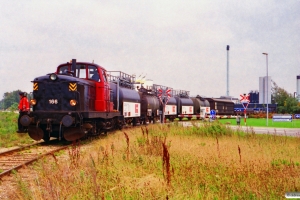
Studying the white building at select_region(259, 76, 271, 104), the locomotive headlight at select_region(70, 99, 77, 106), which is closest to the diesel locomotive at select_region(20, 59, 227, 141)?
the locomotive headlight at select_region(70, 99, 77, 106)

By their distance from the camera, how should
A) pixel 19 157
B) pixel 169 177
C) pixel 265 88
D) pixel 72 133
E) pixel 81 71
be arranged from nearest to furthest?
pixel 169 177 < pixel 19 157 < pixel 72 133 < pixel 81 71 < pixel 265 88

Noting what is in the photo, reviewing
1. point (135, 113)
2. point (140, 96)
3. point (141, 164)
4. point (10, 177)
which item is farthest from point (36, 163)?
point (140, 96)

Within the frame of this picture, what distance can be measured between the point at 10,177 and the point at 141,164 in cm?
319

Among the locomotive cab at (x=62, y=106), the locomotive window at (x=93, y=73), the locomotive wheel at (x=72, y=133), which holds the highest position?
the locomotive window at (x=93, y=73)

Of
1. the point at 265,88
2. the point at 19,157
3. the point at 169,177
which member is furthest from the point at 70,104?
the point at 265,88

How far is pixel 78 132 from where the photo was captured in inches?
568

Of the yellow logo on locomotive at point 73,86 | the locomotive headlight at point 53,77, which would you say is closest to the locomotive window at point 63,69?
the locomotive headlight at point 53,77

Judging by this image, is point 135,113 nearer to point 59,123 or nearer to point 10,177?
point 59,123

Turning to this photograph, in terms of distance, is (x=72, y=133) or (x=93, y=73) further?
(x=93, y=73)

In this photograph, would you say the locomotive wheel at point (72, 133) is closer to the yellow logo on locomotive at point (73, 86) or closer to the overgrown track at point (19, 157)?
the overgrown track at point (19, 157)

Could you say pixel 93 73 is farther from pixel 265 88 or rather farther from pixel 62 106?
pixel 265 88

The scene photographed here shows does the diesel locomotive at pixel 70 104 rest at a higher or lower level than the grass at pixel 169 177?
higher

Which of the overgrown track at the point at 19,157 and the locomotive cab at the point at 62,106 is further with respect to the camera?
the locomotive cab at the point at 62,106

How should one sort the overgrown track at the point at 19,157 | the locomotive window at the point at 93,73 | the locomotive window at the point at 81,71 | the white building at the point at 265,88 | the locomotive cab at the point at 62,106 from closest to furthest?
the overgrown track at the point at 19,157, the locomotive cab at the point at 62,106, the locomotive window at the point at 81,71, the locomotive window at the point at 93,73, the white building at the point at 265,88
